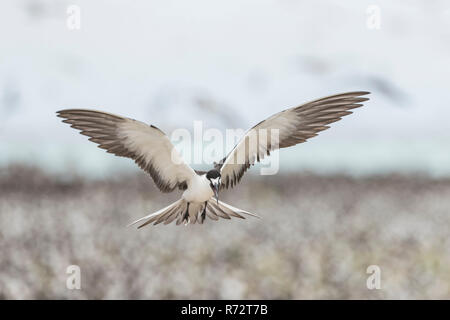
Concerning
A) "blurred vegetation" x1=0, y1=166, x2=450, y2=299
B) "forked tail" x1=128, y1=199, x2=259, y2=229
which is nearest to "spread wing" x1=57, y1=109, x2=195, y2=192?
"forked tail" x1=128, y1=199, x2=259, y2=229

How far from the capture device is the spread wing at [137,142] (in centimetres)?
317

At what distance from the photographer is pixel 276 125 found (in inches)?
129

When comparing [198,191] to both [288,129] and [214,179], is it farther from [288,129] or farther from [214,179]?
[288,129]

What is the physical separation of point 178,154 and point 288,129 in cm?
57

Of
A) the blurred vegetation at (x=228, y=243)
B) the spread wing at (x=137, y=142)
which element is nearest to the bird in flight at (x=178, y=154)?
the spread wing at (x=137, y=142)

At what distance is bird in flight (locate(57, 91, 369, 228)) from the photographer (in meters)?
3.20

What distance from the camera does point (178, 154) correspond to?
3.27m

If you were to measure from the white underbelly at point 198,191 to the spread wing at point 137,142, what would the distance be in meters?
0.05

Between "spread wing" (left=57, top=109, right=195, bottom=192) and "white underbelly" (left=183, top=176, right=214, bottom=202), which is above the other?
"spread wing" (left=57, top=109, right=195, bottom=192)

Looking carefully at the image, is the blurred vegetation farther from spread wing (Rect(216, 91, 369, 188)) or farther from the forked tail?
spread wing (Rect(216, 91, 369, 188))

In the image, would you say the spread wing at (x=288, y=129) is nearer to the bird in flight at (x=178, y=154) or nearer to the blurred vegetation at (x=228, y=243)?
the bird in flight at (x=178, y=154)

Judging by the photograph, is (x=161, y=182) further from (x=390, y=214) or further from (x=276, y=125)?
(x=390, y=214)

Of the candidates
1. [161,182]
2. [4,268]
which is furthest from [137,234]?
[161,182]

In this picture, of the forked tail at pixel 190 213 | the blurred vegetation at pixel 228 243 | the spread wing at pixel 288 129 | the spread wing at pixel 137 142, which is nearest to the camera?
the spread wing at pixel 137 142
